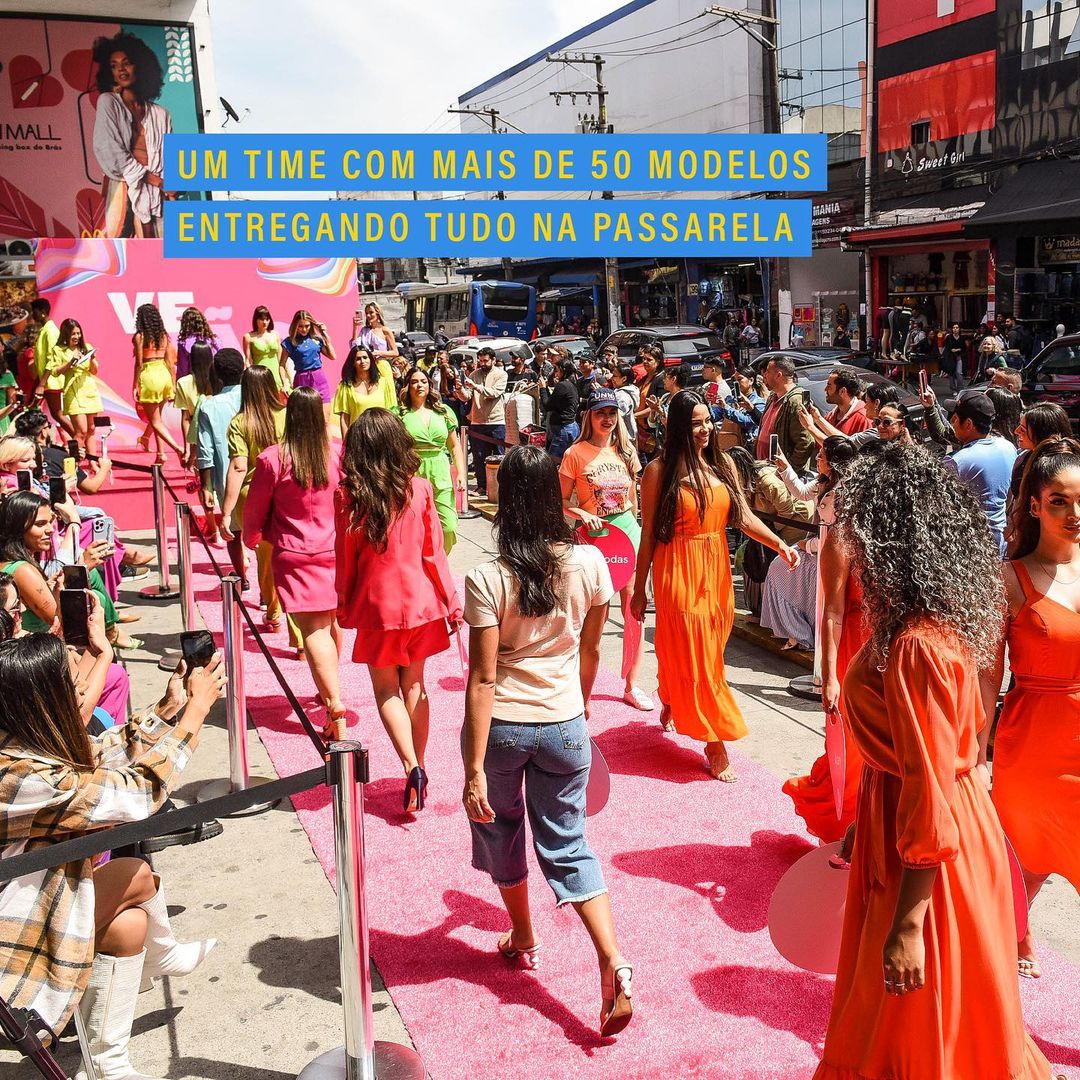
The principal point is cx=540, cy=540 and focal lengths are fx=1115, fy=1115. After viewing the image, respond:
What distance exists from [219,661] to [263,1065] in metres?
1.23

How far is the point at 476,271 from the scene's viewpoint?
225 ft

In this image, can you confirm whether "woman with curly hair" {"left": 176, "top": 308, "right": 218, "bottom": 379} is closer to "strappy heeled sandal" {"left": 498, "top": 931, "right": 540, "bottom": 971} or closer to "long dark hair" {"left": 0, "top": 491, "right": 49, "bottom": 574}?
"long dark hair" {"left": 0, "top": 491, "right": 49, "bottom": 574}

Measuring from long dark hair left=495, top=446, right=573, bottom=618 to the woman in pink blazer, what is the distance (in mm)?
2411

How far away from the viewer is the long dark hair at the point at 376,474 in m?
4.87

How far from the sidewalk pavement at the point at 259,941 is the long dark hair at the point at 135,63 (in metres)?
17.7

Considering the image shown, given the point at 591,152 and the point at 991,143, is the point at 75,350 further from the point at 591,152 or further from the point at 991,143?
the point at 991,143

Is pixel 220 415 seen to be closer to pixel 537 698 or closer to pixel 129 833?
pixel 537 698

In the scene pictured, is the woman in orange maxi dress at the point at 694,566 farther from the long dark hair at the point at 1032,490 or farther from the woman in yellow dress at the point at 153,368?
the woman in yellow dress at the point at 153,368

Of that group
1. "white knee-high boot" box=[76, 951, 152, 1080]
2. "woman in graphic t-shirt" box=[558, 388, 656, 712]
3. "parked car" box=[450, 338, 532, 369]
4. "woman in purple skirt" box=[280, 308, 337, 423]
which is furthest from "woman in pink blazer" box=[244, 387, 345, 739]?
"parked car" box=[450, 338, 532, 369]

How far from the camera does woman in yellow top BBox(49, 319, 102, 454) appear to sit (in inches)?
446

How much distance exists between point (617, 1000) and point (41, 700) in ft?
6.22

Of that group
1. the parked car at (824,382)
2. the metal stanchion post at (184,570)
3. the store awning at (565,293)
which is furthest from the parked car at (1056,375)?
the store awning at (565,293)

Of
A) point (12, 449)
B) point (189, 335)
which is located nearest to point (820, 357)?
point (189, 335)

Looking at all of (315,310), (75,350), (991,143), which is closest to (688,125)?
(991,143)
